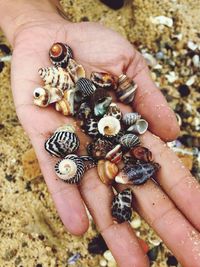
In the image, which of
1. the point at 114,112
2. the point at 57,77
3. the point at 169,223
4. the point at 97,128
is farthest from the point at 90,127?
the point at 169,223

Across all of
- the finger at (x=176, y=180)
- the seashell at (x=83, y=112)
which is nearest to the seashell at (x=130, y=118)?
the finger at (x=176, y=180)

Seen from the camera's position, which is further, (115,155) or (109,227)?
(115,155)

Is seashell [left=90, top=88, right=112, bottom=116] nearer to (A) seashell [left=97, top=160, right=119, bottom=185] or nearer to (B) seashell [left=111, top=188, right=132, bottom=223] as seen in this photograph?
(A) seashell [left=97, top=160, right=119, bottom=185]

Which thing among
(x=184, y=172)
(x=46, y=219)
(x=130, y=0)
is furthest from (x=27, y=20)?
(x=184, y=172)

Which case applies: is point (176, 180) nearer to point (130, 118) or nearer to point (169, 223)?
point (169, 223)

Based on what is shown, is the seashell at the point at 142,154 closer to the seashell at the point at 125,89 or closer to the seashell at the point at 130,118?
the seashell at the point at 130,118

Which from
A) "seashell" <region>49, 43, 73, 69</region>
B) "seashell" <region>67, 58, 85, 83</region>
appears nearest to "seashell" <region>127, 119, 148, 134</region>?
"seashell" <region>67, 58, 85, 83</region>
